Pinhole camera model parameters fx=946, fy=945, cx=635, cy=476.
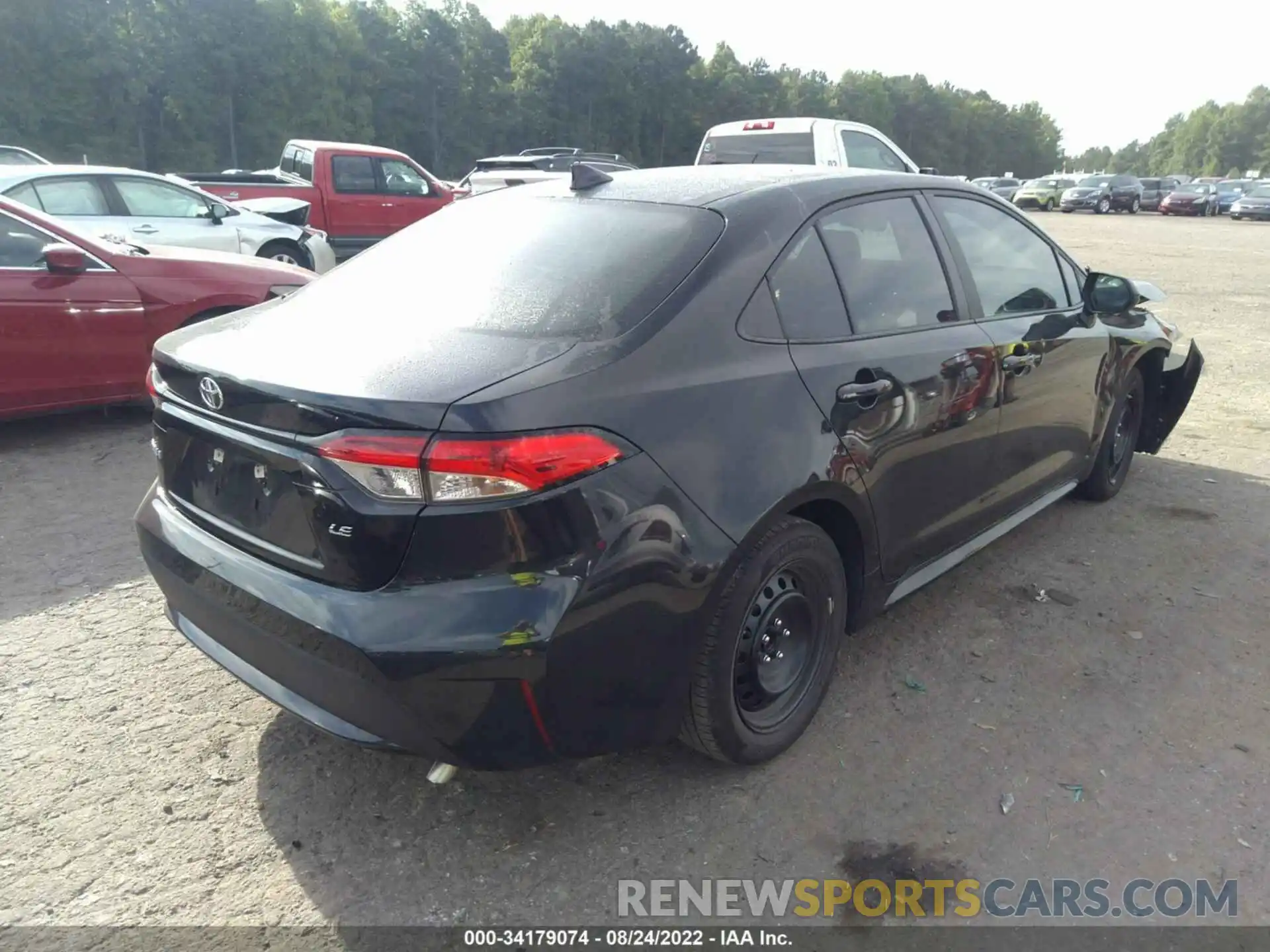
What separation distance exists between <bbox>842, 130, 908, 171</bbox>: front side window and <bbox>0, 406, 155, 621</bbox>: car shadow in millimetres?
7473

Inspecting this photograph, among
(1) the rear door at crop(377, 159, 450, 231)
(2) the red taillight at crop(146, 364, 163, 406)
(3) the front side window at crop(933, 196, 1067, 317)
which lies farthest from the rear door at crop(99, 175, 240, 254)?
(3) the front side window at crop(933, 196, 1067, 317)

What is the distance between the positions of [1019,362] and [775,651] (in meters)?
1.66

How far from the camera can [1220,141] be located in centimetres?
11294

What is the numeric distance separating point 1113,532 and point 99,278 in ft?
19.2

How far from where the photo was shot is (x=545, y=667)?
6.98 feet

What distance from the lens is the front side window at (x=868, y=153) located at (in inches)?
401

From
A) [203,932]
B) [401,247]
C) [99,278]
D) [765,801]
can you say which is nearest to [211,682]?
[203,932]

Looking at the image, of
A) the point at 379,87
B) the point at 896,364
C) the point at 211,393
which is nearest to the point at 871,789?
the point at 896,364

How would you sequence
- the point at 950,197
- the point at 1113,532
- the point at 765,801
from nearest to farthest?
the point at 765,801
the point at 950,197
the point at 1113,532

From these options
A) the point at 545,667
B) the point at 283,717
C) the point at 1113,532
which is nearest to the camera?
the point at 545,667

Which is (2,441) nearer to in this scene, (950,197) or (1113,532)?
(950,197)

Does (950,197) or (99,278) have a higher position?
(950,197)

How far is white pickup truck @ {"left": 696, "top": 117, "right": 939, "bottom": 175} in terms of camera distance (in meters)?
9.91

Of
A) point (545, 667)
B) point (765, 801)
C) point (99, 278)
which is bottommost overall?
point (765, 801)
